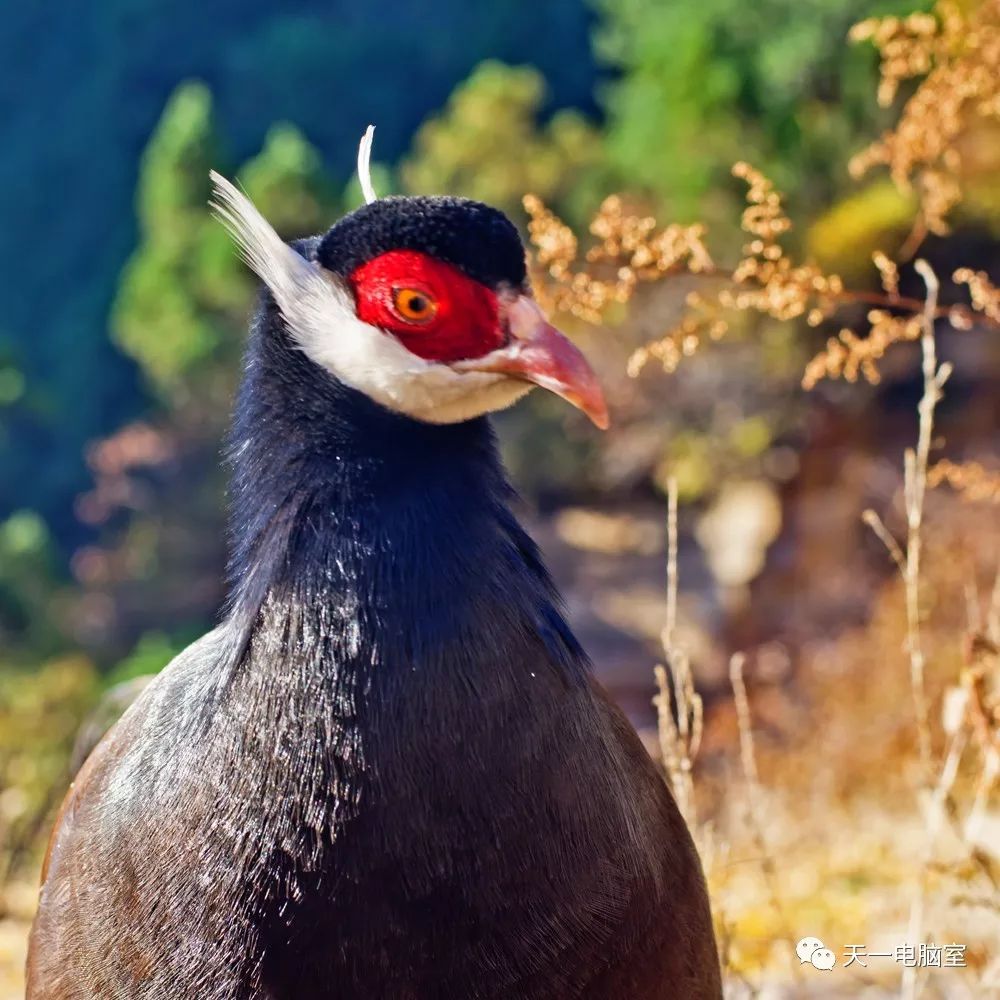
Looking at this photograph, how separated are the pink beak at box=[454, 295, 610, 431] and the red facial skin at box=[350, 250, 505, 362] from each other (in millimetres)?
13

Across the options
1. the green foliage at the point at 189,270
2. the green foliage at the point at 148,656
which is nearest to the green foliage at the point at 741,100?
the green foliage at the point at 189,270

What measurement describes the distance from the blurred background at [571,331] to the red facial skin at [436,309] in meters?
4.16

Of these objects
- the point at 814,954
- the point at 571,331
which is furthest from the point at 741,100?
the point at 814,954

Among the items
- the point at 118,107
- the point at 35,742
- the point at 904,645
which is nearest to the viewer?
the point at 904,645

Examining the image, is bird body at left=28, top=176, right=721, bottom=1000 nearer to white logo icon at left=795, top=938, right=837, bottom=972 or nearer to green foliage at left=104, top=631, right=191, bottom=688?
white logo icon at left=795, top=938, right=837, bottom=972

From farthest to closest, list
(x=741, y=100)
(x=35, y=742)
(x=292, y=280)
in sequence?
(x=741, y=100) → (x=35, y=742) → (x=292, y=280)

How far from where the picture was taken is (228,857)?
1.23 m

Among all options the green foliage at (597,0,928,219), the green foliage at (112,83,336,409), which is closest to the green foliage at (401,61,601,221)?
the green foliage at (597,0,928,219)

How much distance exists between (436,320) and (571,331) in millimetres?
4788

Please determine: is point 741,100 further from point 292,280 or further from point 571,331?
point 292,280

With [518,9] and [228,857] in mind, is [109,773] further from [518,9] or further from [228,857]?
[518,9]

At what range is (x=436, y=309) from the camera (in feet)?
4.12

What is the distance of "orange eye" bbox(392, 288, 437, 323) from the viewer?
126cm

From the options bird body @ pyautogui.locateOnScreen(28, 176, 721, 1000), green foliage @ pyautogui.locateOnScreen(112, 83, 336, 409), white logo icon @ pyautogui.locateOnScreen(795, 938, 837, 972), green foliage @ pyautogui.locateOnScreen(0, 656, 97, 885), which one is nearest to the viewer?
bird body @ pyautogui.locateOnScreen(28, 176, 721, 1000)
